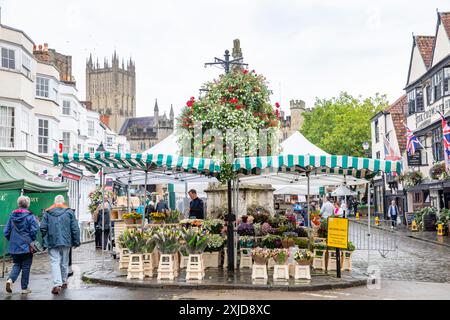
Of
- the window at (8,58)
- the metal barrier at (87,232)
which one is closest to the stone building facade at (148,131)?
the metal barrier at (87,232)

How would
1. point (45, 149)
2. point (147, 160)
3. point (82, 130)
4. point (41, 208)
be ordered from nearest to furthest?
point (147, 160) < point (41, 208) < point (45, 149) < point (82, 130)

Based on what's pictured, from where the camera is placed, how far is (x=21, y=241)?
440 inches

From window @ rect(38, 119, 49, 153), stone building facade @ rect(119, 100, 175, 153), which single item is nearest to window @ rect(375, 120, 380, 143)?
window @ rect(38, 119, 49, 153)

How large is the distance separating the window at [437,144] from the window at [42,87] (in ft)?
77.0

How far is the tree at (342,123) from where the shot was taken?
2453 inches

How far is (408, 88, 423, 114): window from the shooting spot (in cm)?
3947

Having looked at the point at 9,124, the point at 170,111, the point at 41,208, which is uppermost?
the point at 170,111

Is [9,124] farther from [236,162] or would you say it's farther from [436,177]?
[436,177]

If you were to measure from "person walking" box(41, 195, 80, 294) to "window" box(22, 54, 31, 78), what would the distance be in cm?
1795

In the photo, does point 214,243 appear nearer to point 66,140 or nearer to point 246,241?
point 246,241

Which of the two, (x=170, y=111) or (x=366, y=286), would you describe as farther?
(x=170, y=111)

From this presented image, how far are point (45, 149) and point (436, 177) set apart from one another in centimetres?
2209

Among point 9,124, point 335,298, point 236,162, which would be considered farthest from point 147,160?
point 9,124

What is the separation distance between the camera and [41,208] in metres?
20.3
